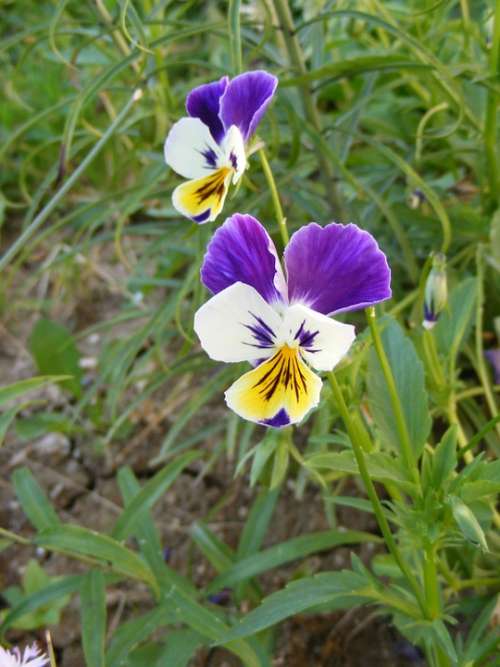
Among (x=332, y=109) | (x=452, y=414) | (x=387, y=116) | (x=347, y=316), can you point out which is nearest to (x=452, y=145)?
(x=387, y=116)

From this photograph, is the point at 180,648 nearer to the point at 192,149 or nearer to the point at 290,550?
the point at 290,550

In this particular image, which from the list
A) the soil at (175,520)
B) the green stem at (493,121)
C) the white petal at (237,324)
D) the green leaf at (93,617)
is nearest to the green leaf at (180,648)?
the green leaf at (93,617)

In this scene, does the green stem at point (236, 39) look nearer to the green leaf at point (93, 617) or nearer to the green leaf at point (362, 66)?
the green leaf at point (362, 66)

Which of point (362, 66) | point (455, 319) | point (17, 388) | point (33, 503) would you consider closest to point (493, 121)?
point (362, 66)

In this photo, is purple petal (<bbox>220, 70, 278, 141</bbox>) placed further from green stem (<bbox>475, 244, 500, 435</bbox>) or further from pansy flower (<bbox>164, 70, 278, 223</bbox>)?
green stem (<bbox>475, 244, 500, 435</bbox>)

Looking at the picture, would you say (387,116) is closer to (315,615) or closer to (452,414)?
(452,414)

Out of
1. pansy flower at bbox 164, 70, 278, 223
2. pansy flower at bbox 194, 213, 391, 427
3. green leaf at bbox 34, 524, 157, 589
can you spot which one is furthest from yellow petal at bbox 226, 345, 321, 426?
green leaf at bbox 34, 524, 157, 589

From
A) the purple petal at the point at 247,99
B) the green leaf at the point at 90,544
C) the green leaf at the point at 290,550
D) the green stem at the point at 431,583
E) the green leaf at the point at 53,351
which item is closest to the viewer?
the purple petal at the point at 247,99
